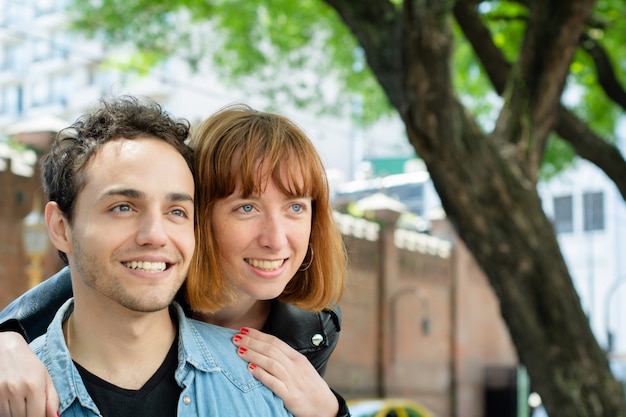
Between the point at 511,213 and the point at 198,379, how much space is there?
15.3 ft

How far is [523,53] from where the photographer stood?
7.34 meters

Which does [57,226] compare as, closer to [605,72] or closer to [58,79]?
[605,72]

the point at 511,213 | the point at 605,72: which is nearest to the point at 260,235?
the point at 511,213

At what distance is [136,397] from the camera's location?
2.16 m

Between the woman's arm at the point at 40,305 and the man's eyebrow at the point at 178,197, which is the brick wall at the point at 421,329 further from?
the man's eyebrow at the point at 178,197

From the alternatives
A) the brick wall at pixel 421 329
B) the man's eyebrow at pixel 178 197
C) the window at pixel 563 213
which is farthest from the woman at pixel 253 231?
the window at pixel 563 213

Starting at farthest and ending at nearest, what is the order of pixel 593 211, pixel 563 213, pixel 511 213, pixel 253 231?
pixel 563 213 < pixel 593 211 < pixel 511 213 < pixel 253 231

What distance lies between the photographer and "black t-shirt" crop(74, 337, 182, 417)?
214 cm

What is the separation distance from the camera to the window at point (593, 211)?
36281mm

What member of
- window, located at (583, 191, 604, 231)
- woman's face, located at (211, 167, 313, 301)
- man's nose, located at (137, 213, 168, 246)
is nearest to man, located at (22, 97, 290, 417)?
man's nose, located at (137, 213, 168, 246)

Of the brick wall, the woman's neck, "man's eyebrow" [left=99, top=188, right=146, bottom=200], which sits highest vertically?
"man's eyebrow" [left=99, top=188, right=146, bottom=200]

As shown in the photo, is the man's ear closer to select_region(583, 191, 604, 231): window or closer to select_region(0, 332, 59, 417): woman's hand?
select_region(0, 332, 59, 417): woman's hand

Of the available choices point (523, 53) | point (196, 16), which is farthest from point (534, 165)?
point (196, 16)

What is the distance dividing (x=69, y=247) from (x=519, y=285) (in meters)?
4.90
